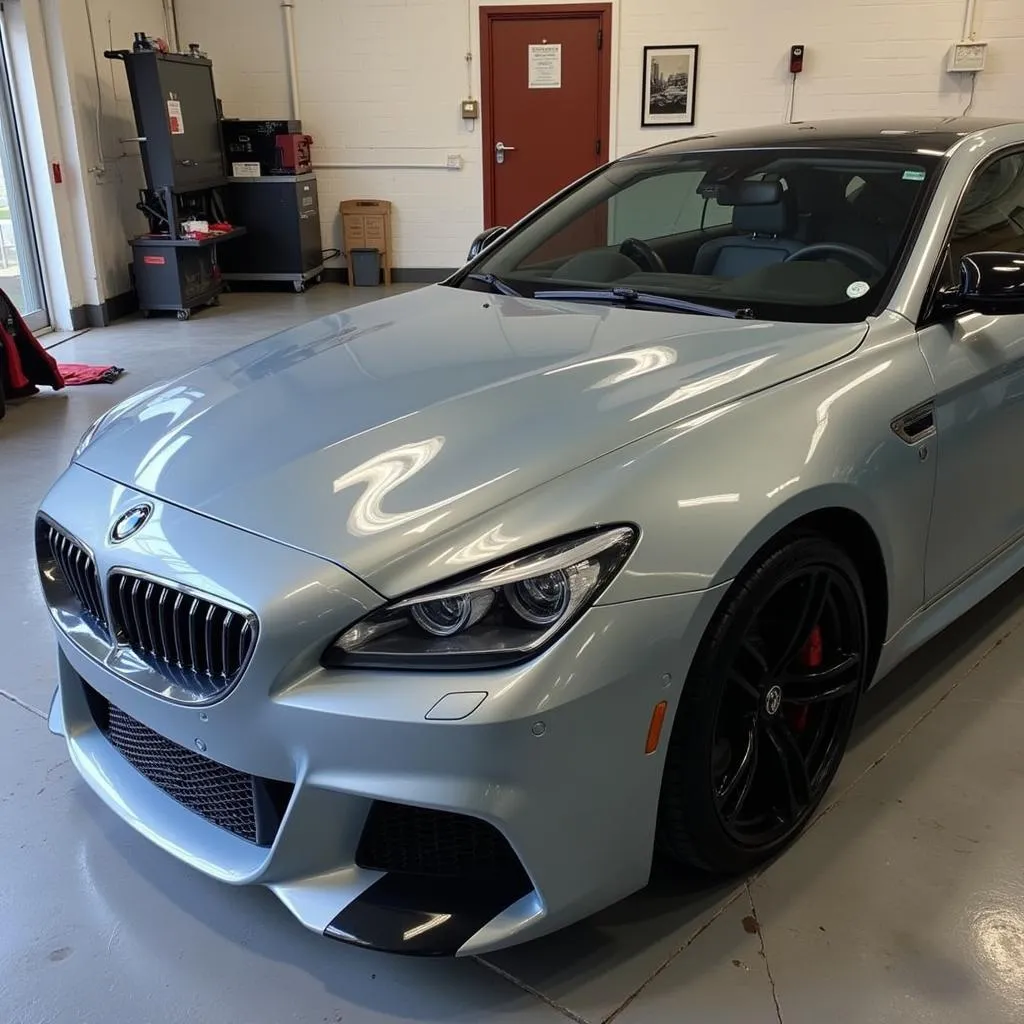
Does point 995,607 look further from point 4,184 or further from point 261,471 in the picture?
point 4,184

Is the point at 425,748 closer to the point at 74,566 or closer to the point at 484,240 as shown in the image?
the point at 74,566

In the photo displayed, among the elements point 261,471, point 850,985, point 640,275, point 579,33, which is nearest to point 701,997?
point 850,985

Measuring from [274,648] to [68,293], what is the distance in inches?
259

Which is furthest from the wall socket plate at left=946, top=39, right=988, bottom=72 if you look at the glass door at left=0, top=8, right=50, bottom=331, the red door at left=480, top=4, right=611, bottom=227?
the glass door at left=0, top=8, right=50, bottom=331

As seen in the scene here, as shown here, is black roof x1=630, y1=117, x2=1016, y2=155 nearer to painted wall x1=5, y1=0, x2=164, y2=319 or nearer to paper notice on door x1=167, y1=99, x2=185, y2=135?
paper notice on door x1=167, y1=99, x2=185, y2=135

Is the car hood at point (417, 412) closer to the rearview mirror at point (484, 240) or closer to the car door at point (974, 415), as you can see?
the car door at point (974, 415)

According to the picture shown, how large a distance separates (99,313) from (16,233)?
2.40ft

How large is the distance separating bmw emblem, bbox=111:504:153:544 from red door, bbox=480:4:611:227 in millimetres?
7547

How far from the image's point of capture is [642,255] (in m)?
2.48

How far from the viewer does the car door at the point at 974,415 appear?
1826 millimetres

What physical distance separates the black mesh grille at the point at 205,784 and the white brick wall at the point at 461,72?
7.56 meters

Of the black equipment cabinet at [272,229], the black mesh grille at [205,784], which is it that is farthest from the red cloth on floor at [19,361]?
the black mesh grille at [205,784]

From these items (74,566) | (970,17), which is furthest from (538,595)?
(970,17)

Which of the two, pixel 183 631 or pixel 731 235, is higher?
pixel 731 235
